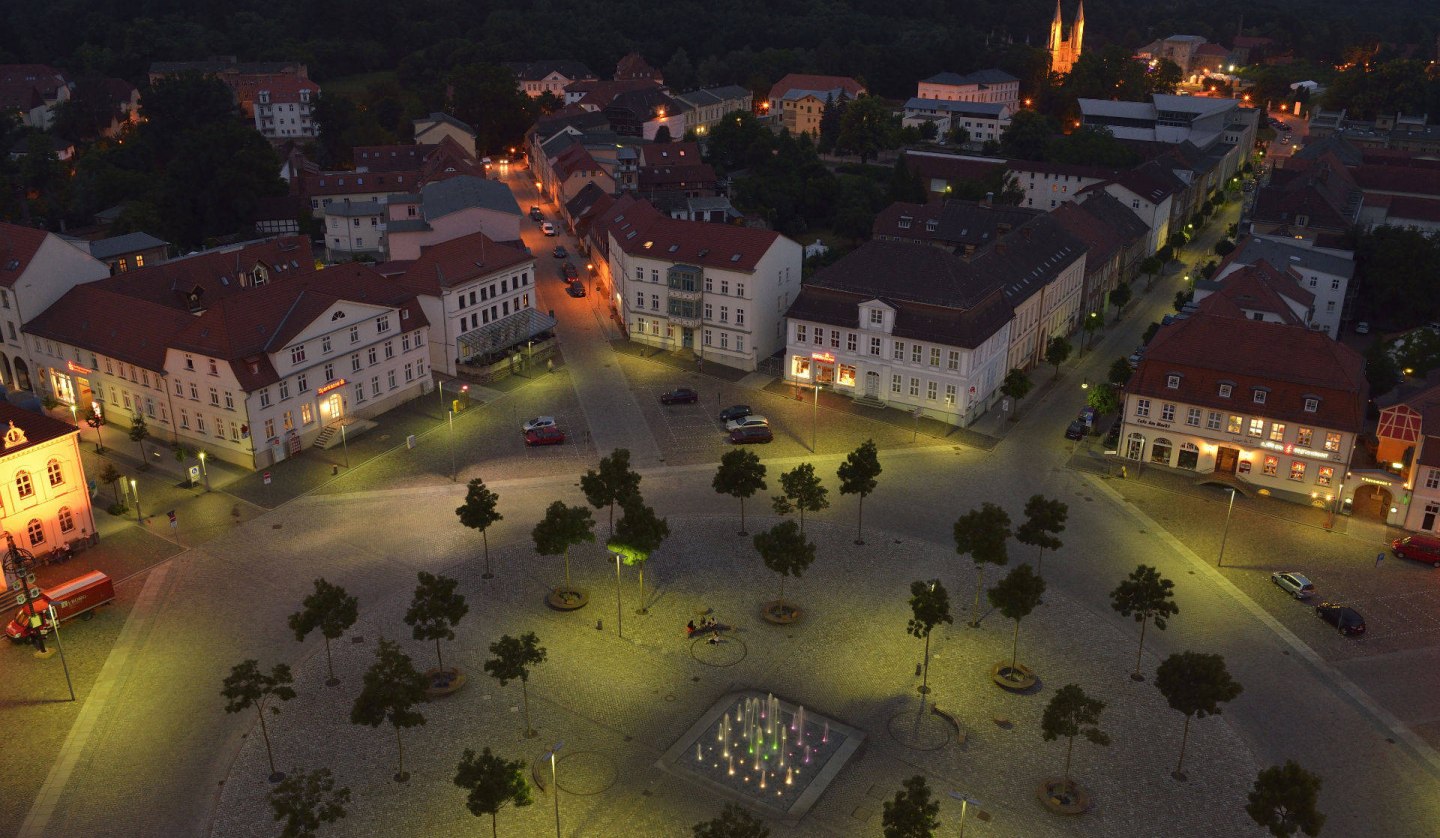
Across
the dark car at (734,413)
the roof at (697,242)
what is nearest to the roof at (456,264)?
the roof at (697,242)

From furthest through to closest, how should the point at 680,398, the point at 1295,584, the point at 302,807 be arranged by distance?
1. the point at 680,398
2. the point at 1295,584
3. the point at 302,807

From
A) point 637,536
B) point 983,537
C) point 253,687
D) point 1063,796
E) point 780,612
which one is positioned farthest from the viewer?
point 637,536

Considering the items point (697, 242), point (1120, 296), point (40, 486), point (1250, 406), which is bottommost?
point (40, 486)

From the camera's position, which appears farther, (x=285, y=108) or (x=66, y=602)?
(x=285, y=108)

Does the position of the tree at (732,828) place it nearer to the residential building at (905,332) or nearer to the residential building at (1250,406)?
the residential building at (905,332)

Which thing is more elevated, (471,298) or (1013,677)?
(471,298)

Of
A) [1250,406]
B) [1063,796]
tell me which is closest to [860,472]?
[1063,796]

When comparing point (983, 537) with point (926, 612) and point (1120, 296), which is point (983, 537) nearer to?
point (926, 612)
